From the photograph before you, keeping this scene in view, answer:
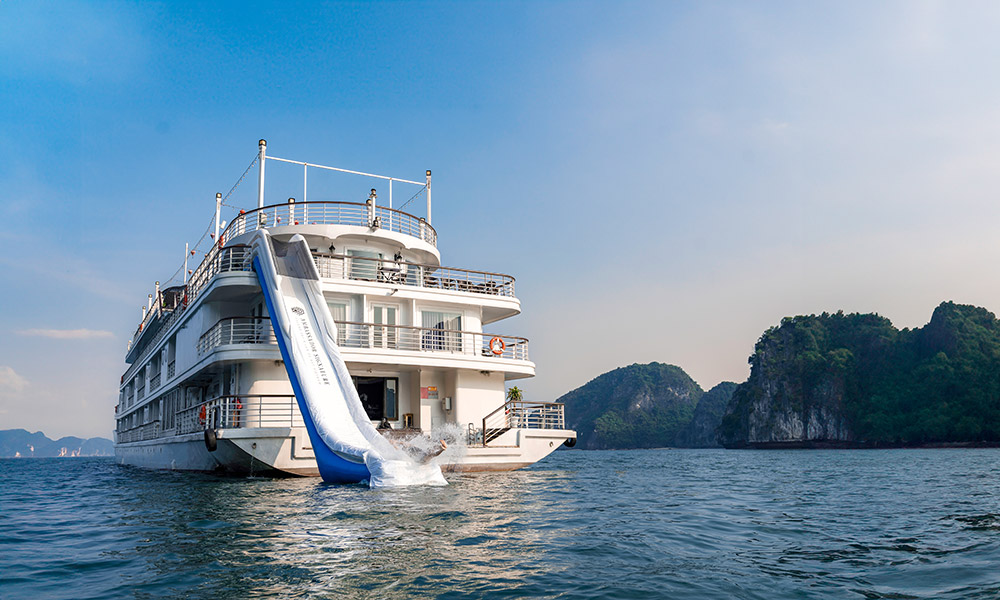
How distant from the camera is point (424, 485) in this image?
15.4 m

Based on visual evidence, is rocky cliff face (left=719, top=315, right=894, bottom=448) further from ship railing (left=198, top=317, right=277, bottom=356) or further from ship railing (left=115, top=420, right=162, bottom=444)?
ship railing (left=198, top=317, right=277, bottom=356)

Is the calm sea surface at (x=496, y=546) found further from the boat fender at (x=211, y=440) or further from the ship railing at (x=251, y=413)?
the ship railing at (x=251, y=413)

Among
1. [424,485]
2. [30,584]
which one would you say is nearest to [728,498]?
[424,485]

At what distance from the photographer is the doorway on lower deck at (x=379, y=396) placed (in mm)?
22469

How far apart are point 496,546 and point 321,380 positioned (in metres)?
11.7

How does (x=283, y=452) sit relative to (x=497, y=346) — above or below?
below

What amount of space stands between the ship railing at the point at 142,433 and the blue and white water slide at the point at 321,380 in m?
14.0

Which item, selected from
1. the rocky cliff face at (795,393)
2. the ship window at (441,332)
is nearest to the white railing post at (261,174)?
the ship window at (441,332)

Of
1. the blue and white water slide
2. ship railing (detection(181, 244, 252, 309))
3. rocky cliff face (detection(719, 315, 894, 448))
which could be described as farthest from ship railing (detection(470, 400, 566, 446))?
rocky cliff face (detection(719, 315, 894, 448))

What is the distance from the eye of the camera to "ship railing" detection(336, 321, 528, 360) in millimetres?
21203

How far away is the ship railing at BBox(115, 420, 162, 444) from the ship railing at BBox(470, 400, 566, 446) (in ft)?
56.1

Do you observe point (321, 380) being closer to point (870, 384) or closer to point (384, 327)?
point (384, 327)

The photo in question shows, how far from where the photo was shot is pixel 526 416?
2298 centimetres

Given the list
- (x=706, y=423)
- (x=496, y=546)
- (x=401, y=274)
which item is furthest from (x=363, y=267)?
(x=706, y=423)
